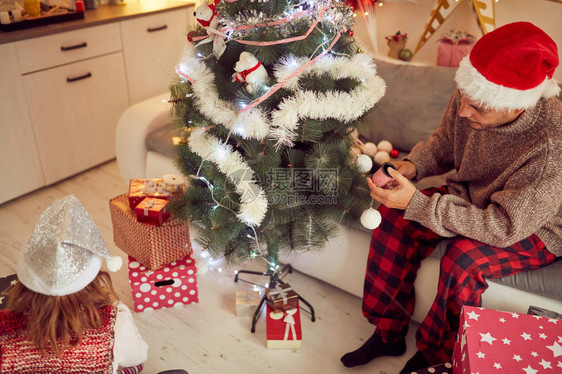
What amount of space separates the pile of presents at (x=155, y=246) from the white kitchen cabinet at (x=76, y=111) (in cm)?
91

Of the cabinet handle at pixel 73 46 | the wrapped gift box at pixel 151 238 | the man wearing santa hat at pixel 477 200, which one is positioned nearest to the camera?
the man wearing santa hat at pixel 477 200

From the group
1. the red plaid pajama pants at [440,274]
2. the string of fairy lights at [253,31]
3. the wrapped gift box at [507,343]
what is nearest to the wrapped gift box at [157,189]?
the string of fairy lights at [253,31]

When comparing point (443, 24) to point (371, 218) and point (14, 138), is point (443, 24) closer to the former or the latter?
point (371, 218)

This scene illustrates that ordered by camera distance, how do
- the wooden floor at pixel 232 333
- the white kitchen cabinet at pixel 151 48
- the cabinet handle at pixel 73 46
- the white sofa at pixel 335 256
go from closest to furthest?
the white sofa at pixel 335 256
the wooden floor at pixel 232 333
the cabinet handle at pixel 73 46
the white kitchen cabinet at pixel 151 48

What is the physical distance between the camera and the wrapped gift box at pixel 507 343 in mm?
1238

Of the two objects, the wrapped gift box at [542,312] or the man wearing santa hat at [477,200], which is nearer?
the man wearing santa hat at [477,200]

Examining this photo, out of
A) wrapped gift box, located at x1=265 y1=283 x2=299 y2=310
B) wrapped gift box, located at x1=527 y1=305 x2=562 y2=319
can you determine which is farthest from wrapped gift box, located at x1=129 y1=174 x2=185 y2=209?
wrapped gift box, located at x1=527 y1=305 x2=562 y2=319

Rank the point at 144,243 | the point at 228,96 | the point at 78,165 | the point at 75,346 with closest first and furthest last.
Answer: the point at 75,346 < the point at 228,96 < the point at 144,243 < the point at 78,165

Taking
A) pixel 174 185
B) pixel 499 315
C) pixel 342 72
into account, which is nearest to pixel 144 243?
pixel 174 185

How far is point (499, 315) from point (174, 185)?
119cm

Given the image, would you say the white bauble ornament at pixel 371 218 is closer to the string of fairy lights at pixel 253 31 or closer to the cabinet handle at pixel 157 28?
the string of fairy lights at pixel 253 31

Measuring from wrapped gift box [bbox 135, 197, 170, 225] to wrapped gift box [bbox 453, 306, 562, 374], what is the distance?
3.44ft

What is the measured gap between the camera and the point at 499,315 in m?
1.36

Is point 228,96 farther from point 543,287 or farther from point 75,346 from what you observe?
point 543,287
